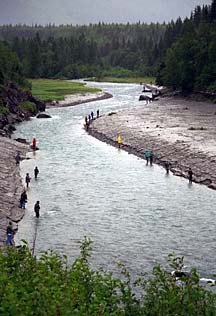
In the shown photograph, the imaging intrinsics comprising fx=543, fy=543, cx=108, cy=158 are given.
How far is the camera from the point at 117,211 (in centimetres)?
4600

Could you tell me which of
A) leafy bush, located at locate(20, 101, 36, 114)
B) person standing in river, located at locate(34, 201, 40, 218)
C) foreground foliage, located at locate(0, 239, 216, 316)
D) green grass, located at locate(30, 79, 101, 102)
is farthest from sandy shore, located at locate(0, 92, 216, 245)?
green grass, located at locate(30, 79, 101, 102)

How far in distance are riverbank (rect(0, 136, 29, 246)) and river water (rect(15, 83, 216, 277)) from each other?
44.5 inches

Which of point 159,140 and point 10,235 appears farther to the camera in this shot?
point 159,140

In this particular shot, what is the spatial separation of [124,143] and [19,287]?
211 ft

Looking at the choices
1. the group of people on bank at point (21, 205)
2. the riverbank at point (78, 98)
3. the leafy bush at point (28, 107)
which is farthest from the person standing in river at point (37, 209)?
the riverbank at point (78, 98)

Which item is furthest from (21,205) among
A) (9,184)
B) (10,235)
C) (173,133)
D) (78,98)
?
(78,98)

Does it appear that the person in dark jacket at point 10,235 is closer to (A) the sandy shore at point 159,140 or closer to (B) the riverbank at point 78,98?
(A) the sandy shore at point 159,140

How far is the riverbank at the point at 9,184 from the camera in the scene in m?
42.2

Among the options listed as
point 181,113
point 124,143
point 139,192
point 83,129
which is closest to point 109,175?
point 139,192

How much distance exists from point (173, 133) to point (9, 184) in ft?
119

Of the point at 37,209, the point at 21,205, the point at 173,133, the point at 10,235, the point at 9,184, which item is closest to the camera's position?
the point at 10,235

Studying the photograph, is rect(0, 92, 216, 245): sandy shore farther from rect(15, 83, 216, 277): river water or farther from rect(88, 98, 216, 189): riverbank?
rect(15, 83, 216, 277): river water

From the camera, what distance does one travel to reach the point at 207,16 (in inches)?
6506

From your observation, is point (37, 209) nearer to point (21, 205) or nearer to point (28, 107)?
point (21, 205)
